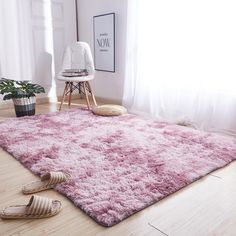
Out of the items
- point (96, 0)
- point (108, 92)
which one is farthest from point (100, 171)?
point (96, 0)

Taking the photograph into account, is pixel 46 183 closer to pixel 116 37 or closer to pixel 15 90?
pixel 15 90

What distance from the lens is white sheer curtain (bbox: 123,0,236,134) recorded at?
231 cm

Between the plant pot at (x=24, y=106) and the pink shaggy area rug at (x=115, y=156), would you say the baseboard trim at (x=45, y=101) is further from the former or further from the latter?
the pink shaggy area rug at (x=115, y=156)

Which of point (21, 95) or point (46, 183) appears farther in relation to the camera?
point (21, 95)

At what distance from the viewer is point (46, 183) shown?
141cm

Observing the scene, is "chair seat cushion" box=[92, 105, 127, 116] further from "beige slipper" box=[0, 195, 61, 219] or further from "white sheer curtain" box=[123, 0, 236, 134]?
"beige slipper" box=[0, 195, 61, 219]

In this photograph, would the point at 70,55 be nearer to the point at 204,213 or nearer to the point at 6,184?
the point at 6,184

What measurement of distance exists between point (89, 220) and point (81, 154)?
0.70 meters

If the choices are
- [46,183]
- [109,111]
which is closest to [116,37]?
[109,111]

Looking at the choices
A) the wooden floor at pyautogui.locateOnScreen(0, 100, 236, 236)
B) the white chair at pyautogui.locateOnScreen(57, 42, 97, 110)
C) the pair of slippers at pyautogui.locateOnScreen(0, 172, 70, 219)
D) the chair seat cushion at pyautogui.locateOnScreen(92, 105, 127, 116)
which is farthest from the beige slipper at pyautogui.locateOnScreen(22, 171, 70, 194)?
the white chair at pyautogui.locateOnScreen(57, 42, 97, 110)

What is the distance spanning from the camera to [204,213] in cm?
119

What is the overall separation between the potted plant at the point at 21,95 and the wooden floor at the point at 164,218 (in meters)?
1.57

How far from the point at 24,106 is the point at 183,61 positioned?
5.77ft

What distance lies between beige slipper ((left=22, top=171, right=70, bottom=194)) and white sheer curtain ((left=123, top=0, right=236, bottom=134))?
1.56m
